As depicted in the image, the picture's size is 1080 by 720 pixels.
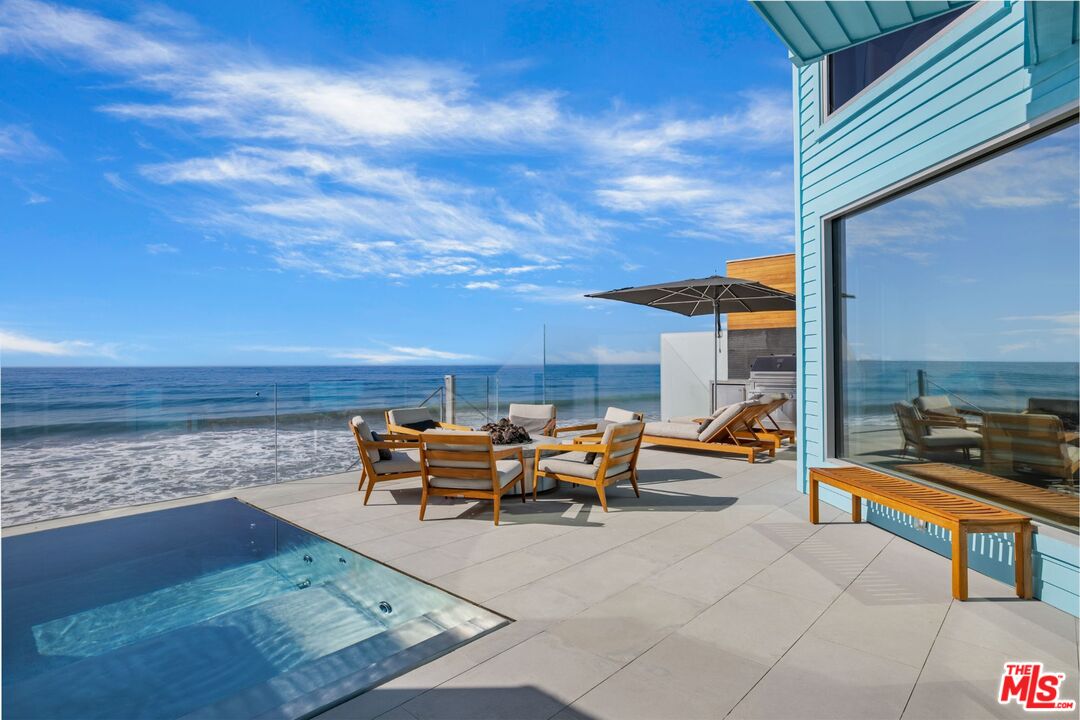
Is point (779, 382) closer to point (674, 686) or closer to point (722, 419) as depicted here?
point (722, 419)

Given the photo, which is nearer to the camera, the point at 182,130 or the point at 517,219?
the point at 182,130

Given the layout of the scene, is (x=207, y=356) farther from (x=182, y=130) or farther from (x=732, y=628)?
(x=732, y=628)

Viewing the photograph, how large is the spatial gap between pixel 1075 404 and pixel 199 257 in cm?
4060

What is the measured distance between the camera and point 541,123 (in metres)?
18.7

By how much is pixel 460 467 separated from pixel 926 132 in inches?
153

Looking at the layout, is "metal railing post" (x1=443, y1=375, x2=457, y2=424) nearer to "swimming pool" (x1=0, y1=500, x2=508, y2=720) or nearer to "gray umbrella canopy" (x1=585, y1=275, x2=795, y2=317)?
"gray umbrella canopy" (x1=585, y1=275, x2=795, y2=317)

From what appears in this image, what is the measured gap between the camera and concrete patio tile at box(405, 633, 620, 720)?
1.99 meters

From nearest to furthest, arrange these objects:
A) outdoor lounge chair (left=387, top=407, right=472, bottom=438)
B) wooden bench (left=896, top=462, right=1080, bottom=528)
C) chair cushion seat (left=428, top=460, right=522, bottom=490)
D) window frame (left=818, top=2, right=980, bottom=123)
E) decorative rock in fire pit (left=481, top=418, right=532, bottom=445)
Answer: wooden bench (left=896, top=462, right=1080, bottom=528), window frame (left=818, top=2, right=980, bottom=123), chair cushion seat (left=428, top=460, right=522, bottom=490), decorative rock in fire pit (left=481, top=418, right=532, bottom=445), outdoor lounge chair (left=387, top=407, right=472, bottom=438)

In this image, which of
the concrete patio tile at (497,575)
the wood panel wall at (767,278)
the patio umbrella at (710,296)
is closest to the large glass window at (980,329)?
the concrete patio tile at (497,575)

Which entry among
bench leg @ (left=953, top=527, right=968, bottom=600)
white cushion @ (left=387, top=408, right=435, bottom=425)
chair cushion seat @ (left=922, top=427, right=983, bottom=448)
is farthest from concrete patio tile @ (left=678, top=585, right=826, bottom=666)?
white cushion @ (left=387, top=408, right=435, bottom=425)

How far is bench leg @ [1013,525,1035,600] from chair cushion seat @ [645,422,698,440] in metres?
4.36

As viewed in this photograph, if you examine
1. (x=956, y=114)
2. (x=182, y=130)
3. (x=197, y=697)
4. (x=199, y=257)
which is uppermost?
(x=182, y=130)

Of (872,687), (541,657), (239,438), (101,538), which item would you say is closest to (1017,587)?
(872,687)

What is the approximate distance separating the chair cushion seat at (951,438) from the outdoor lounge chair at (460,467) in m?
2.98
